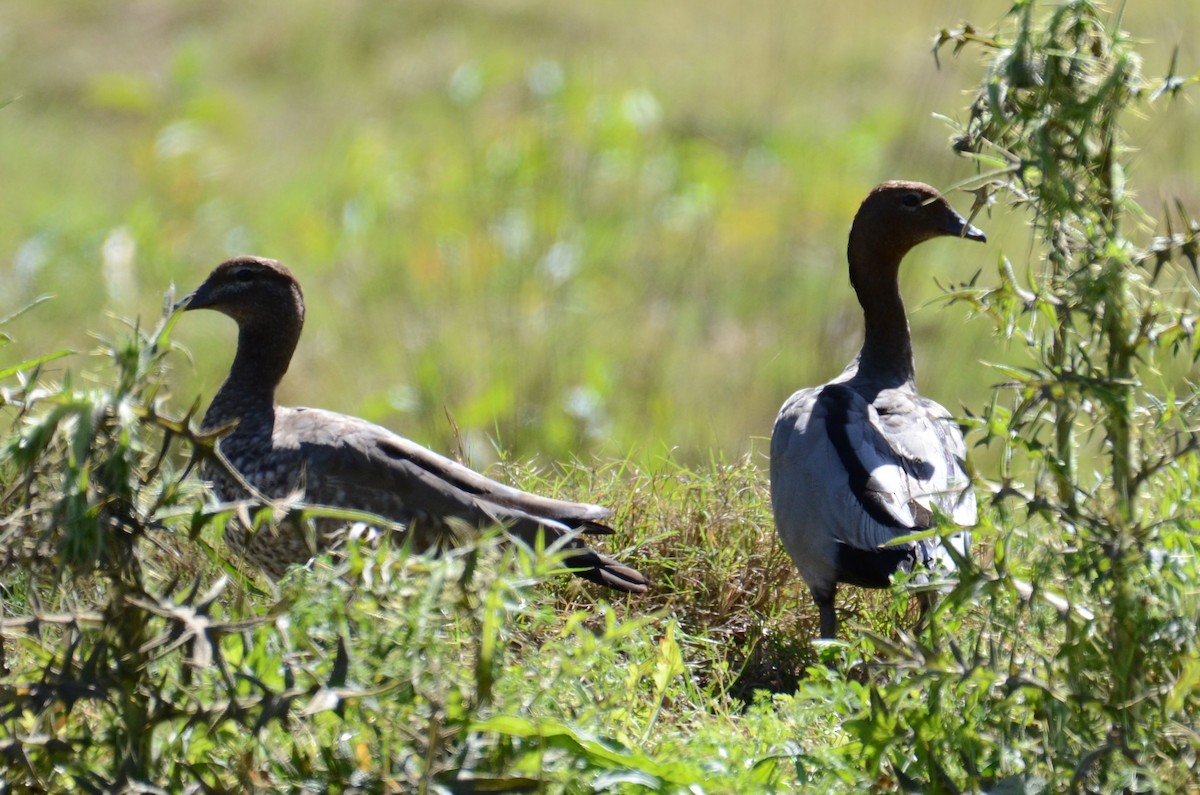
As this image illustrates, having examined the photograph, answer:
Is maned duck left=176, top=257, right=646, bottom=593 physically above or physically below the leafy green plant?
below

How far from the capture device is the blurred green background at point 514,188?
7.96 meters

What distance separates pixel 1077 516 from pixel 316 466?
2891 mm

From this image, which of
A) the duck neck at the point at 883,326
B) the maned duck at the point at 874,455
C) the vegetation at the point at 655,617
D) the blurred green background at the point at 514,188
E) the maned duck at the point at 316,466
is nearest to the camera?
the vegetation at the point at 655,617

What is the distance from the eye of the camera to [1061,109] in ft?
7.70

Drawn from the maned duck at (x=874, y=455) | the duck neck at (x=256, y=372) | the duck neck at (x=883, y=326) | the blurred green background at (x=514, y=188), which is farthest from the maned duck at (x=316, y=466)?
the duck neck at (x=883, y=326)

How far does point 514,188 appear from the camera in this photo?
9.18m

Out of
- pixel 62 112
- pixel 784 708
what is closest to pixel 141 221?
pixel 62 112

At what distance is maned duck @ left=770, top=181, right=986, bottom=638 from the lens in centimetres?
394

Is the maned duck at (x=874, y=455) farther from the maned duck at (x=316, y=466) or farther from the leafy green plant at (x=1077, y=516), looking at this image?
the leafy green plant at (x=1077, y=516)

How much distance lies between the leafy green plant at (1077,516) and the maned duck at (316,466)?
5.42 ft

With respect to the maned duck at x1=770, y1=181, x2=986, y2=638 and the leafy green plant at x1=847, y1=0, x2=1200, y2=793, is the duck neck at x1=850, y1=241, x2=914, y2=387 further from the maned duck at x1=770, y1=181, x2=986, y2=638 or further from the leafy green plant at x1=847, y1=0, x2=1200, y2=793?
the leafy green plant at x1=847, y1=0, x2=1200, y2=793

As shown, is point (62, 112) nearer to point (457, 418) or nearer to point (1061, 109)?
point (457, 418)

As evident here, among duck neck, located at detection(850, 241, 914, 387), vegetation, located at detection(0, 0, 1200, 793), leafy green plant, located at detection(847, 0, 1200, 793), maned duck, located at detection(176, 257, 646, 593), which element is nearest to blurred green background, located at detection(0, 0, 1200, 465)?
maned duck, located at detection(176, 257, 646, 593)

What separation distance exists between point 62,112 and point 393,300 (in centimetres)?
484
